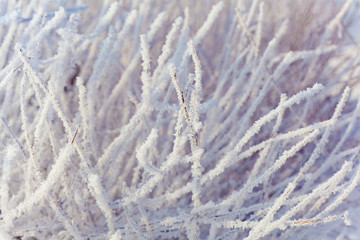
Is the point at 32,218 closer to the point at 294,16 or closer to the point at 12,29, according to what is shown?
the point at 12,29

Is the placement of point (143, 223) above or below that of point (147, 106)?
below

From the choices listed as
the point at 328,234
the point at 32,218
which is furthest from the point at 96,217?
the point at 328,234

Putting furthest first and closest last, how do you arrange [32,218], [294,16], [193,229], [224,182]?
[294,16] < [224,182] < [32,218] < [193,229]

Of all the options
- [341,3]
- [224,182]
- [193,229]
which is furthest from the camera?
[341,3]

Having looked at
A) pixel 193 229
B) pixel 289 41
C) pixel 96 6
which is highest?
pixel 96 6

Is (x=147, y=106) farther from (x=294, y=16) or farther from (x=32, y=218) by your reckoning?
(x=294, y=16)

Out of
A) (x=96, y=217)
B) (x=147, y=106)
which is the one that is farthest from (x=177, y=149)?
(x=96, y=217)

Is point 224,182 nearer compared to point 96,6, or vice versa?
point 224,182
